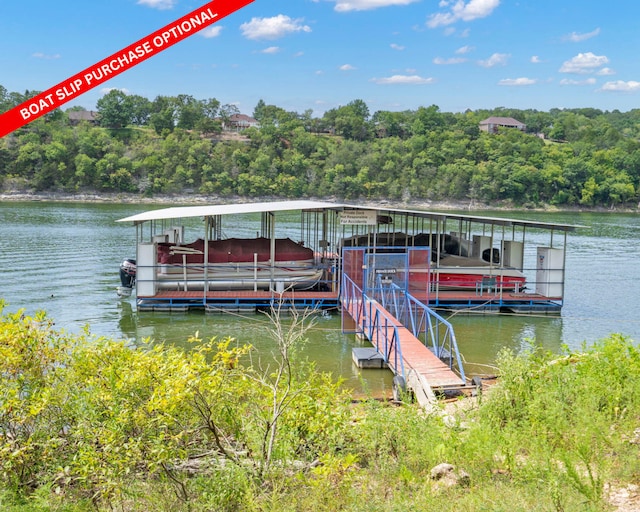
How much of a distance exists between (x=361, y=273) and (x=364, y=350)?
11.3ft

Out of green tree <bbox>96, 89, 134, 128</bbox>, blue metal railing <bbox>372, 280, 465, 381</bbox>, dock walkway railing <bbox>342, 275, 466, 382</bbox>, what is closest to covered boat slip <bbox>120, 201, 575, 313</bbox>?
dock walkway railing <bbox>342, 275, 466, 382</bbox>

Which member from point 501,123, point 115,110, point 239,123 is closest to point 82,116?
point 115,110

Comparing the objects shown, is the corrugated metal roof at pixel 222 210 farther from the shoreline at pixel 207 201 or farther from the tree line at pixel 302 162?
the tree line at pixel 302 162

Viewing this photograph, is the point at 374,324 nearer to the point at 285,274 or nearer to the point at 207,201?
the point at 285,274

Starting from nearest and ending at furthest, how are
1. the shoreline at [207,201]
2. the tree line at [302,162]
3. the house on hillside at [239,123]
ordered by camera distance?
the shoreline at [207,201], the tree line at [302,162], the house on hillside at [239,123]

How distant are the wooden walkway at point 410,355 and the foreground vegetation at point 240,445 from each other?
9.68ft

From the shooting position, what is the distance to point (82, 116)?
151 metres

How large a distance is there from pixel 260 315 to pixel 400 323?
528 cm

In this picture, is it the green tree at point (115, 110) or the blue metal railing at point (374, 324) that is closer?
the blue metal railing at point (374, 324)

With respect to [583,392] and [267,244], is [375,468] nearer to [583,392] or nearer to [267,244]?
[583,392]

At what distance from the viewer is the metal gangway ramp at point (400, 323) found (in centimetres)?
1077

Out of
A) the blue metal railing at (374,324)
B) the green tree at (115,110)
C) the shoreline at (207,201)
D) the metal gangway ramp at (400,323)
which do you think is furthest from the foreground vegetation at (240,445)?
the green tree at (115,110)

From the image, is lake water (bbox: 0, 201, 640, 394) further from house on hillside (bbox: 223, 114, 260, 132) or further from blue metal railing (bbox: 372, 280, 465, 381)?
house on hillside (bbox: 223, 114, 260, 132)

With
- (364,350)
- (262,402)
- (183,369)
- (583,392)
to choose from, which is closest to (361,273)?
(364,350)
